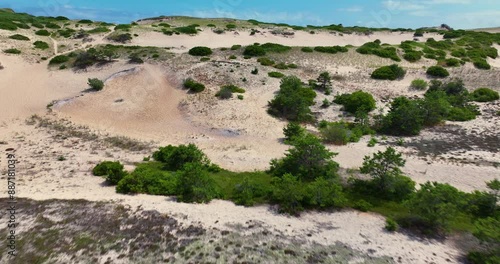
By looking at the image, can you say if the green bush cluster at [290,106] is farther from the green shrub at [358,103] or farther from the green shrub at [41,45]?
the green shrub at [41,45]

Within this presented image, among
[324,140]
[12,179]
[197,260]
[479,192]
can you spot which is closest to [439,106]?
[324,140]

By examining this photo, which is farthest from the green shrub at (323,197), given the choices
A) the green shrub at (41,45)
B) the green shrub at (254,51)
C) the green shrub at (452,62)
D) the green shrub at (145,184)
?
the green shrub at (41,45)

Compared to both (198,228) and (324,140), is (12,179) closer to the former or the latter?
(198,228)

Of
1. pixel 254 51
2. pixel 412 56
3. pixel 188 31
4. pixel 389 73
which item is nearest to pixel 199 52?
pixel 254 51

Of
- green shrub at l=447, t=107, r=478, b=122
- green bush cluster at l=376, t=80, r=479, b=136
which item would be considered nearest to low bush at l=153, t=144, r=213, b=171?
green bush cluster at l=376, t=80, r=479, b=136

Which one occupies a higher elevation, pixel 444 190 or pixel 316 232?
pixel 444 190

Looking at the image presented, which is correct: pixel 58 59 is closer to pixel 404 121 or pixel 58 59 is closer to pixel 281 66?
pixel 281 66
